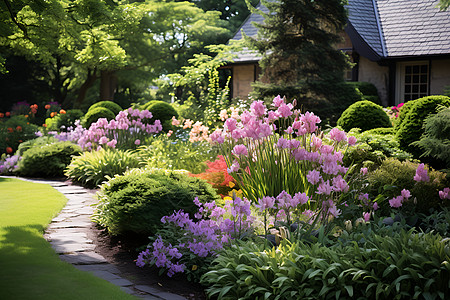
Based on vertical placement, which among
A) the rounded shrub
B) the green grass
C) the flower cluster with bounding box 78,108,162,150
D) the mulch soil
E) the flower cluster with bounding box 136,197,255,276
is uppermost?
the rounded shrub

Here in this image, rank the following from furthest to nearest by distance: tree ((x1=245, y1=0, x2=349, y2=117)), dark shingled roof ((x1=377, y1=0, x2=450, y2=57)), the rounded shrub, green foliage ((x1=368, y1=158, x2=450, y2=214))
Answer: dark shingled roof ((x1=377, y1=0, x2=450, y2=57)) < tree ((x1=245, y1=0, x2=349, y2=117)) < the rounded shrub < green foliage ((x1=368, y1=158, x2=450, y2=214))

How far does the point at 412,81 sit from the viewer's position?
53.7ft

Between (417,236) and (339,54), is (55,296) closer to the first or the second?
(417,236)

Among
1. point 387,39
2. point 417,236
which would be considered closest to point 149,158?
point 417,236

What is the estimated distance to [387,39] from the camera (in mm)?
16781

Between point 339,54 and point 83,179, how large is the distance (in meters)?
7.65

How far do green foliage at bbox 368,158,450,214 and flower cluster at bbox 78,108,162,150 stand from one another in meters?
5.91

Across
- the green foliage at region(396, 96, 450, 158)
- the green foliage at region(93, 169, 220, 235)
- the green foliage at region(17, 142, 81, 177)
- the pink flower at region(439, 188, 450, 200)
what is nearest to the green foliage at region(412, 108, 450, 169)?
the pink flower at region(439, 188, 450, 200)

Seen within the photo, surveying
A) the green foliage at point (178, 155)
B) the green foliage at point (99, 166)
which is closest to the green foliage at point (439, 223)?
the green foliage at point (178, 155)

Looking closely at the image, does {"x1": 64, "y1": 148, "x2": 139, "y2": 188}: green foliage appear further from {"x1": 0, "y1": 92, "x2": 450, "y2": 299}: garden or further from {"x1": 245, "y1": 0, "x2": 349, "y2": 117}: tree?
{"x1": 245, "y1": 0, "x2": 349, "y2": 117}: tree

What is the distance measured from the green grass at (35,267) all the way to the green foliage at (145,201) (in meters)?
0.83

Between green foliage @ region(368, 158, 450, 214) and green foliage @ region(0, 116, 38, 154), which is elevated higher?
green foliage @ region(0, 116, 38, 154)

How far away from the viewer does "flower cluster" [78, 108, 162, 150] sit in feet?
35.7

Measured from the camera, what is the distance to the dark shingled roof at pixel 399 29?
51.5 feet
